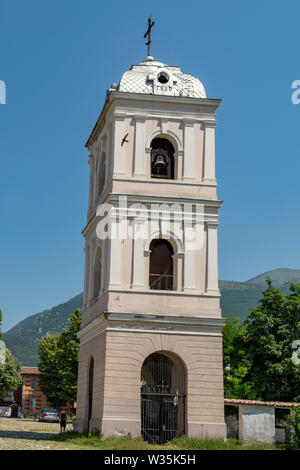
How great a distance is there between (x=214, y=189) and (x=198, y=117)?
3126 mm

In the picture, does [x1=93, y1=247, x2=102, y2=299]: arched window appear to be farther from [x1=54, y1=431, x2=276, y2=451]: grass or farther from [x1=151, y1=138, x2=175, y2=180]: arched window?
[x1=54, y1=431, x2=276, y2=451]: grass

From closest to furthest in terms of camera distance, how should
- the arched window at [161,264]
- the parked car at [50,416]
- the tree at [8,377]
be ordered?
the arched window at [161,264], the parked car at [50,416], the tree at [8,377]

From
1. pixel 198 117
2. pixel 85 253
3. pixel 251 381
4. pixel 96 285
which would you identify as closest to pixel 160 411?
pixel 96 285

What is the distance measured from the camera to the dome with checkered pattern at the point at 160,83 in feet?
88.2

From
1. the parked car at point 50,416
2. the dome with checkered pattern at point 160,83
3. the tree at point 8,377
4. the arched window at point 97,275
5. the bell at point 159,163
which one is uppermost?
the dome with checkered pattern at point 160,83

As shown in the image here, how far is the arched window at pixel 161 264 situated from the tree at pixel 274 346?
12370mm

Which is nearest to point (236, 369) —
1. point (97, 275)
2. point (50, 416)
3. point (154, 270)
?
point (97, 275)

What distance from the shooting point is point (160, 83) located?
27125mm

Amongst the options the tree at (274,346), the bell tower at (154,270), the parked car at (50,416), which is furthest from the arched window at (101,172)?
the parked car at (50,416)

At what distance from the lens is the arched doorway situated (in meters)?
23.7

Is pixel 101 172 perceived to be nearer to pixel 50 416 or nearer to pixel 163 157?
pixel 163 157

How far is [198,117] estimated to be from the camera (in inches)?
1061

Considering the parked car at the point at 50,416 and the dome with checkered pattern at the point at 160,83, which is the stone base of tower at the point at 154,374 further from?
the parked car at the point at 50,416

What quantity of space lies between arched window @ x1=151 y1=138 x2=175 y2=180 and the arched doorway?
736 centimetres
